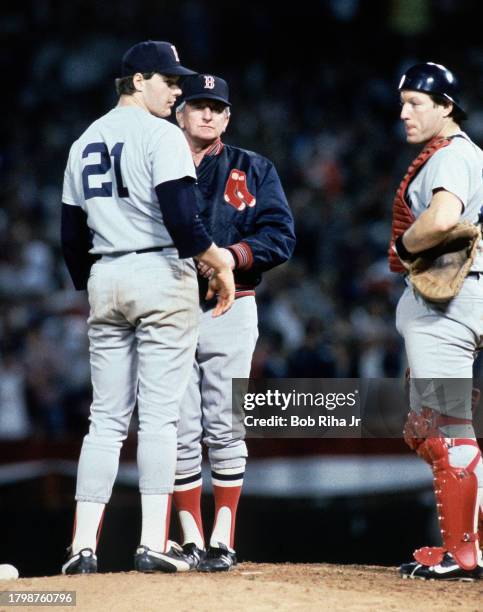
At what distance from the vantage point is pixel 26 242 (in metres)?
11.1

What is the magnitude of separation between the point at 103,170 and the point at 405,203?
1305 mm

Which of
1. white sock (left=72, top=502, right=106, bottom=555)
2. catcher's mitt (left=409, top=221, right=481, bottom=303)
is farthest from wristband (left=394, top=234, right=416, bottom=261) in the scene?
white sock (left=72, top=502, right=106, bottom=555)

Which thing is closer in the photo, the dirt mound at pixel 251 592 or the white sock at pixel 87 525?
the dirt mound at pixel 251 592

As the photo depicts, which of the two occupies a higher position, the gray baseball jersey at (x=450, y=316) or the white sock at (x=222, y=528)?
the gray baseball jersey at (x=450, y=316)

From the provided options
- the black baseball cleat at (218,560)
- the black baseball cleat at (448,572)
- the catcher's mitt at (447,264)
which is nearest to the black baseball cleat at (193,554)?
the black baseball cleat at (218,560)

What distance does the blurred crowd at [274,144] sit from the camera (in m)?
9.09

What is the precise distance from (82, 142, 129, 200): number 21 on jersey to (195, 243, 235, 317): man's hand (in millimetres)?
418

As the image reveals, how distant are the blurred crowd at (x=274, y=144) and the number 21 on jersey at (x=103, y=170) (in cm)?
412

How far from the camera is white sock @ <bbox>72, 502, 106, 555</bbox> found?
4375 mm

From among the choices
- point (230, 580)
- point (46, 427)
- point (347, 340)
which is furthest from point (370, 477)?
point (230, 580)

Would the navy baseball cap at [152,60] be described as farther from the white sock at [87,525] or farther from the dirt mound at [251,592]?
the dirt mound at [251,592]

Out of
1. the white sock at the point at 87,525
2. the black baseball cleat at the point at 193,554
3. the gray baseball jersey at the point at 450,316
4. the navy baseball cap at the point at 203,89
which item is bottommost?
the black baseball cleat at the point at 193,554

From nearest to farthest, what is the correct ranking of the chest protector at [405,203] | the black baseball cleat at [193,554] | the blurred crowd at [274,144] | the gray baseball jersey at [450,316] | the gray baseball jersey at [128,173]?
the gray baseball jersey at [128,173] < the gray baseball jersey at [450,316] < the chest protector at [405,203] < the black baseball cleat at [193,554] < the blurred crowd at [274,144]

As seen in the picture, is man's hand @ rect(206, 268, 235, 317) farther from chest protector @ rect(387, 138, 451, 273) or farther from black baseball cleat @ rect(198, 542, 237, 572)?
black baseball cleat @ rect(198, 542, 237, 572)
